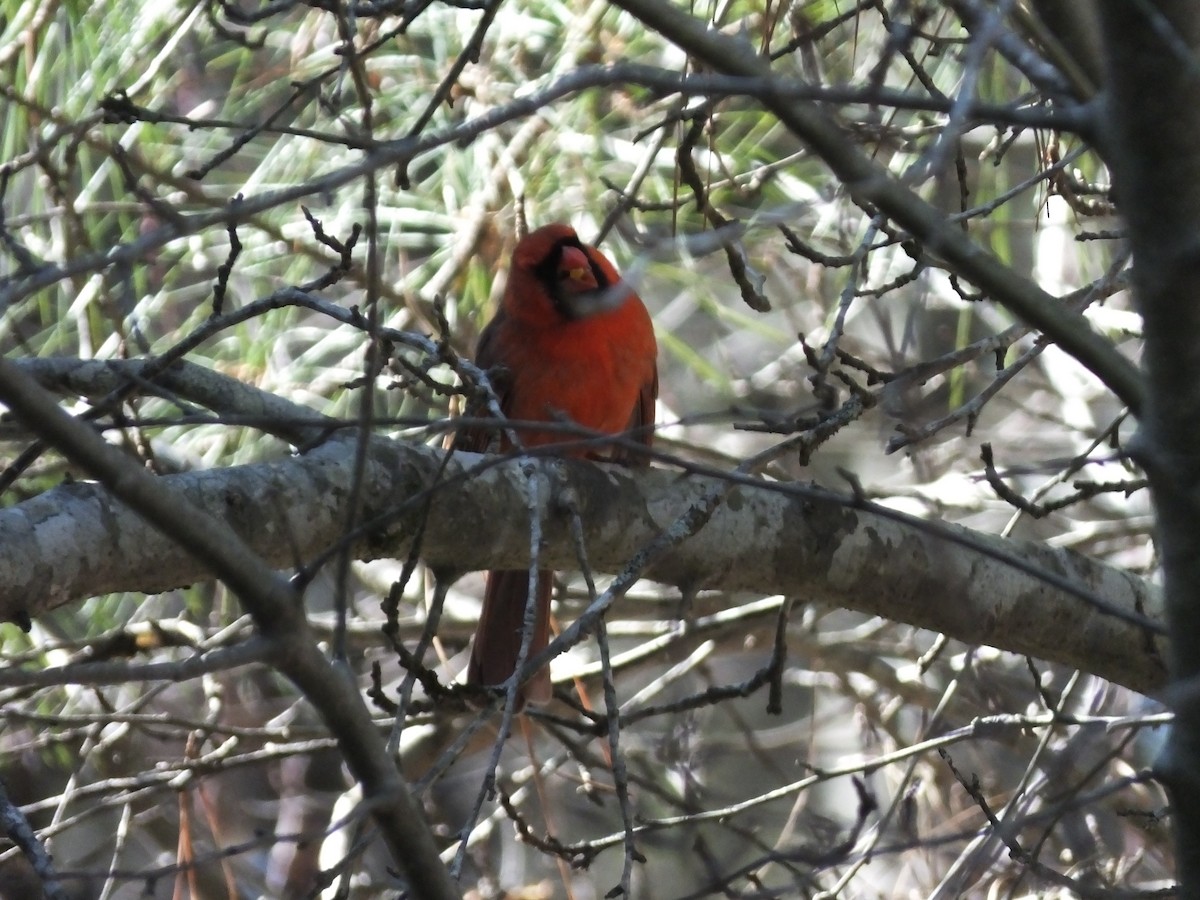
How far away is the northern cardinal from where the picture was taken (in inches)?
163

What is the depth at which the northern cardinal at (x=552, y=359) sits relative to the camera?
13.6ft

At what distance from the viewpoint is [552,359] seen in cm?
419

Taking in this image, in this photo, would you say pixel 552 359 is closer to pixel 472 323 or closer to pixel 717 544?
pixel 472 323

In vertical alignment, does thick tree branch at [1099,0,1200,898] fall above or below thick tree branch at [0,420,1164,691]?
above

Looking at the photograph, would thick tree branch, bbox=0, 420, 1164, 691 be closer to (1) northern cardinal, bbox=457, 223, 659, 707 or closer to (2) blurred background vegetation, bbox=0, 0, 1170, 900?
(2) blurred background vegetation, bbox=0, 0, 1170, 900

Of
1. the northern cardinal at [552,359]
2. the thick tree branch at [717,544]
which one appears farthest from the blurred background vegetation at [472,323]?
the thick tree branch at [717,544]

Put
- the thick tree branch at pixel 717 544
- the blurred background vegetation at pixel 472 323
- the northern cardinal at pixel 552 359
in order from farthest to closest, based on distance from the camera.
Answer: the northern cardinal at pixel 552 359 < the blurred background vegetation at pixel 472 323 < the thick tree branch at pixel 717 544

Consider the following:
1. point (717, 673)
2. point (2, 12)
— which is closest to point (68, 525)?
point (2, 12)

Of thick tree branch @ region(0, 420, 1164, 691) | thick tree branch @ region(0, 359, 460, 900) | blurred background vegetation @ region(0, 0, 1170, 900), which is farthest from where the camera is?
blurred background vegetation @ region(0, 0, 1170, 900)

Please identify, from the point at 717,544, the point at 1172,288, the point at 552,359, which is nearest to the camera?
the point at 1172,288

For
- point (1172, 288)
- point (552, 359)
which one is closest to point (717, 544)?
point (552, 359)

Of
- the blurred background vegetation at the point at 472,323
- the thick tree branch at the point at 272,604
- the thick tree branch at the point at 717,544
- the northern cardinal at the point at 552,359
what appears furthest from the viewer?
the northern cardinal at the point at 552,359

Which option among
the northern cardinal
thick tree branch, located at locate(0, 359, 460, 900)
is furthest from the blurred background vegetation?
thick tree branch, located at locate(0, 359, 460, 900)

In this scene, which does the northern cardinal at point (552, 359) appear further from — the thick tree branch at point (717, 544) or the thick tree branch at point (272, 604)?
the thick tree branch at point (272, 604)
